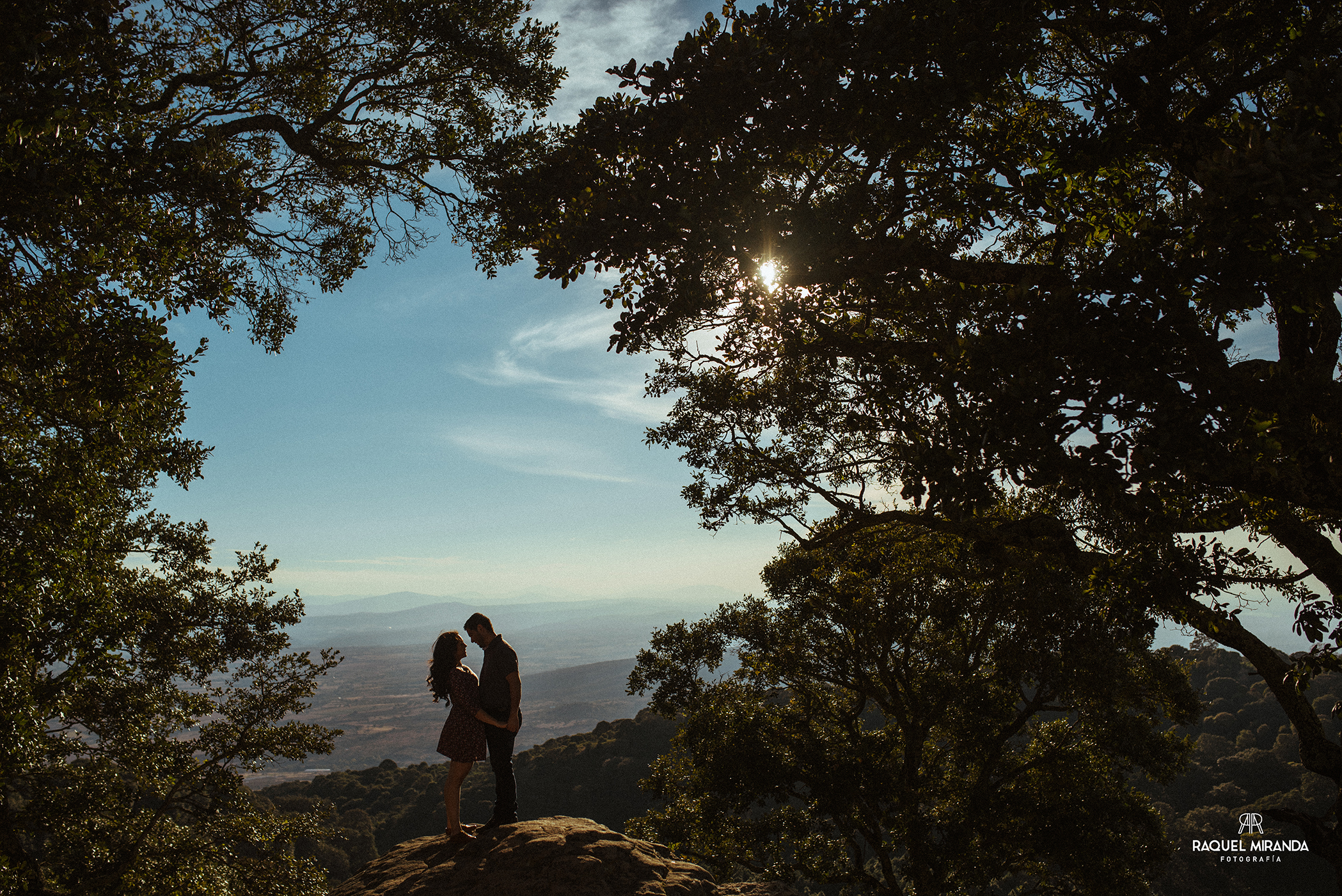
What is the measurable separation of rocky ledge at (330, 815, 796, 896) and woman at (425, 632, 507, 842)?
0.60m

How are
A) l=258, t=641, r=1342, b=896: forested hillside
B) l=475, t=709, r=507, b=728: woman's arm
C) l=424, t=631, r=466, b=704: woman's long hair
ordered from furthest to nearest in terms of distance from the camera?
l=258, t=641, r=1342, b=896: forested hillside → l=424, t=631, r=466, b=704: woman's long hair → l=475, t=709, r=507, b=728: woman's arm

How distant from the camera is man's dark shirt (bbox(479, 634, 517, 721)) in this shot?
27.6 feet

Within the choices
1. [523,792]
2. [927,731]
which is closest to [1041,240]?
[927,731]

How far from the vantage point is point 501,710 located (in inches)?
332

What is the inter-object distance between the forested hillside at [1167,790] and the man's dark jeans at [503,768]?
140 feet

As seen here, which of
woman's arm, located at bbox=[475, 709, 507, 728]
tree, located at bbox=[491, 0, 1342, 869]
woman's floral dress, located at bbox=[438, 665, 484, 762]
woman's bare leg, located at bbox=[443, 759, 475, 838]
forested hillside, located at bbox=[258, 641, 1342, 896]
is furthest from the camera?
forested hillside, located at bbox=[258, 641, 1342, 896]

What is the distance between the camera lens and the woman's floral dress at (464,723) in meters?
8.49

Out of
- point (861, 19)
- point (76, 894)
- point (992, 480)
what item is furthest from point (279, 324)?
point (992, 480)

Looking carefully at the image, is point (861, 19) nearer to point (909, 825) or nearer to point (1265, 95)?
point (1265, 95)

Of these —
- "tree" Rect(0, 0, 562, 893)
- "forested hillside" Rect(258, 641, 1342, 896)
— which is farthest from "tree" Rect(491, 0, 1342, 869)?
"forested hillside" Rect(258, 641, 1342, 896)

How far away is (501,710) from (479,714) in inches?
11.1

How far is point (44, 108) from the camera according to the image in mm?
6047

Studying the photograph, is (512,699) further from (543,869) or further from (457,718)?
(543,869)

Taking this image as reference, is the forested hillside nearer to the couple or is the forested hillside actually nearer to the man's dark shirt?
the couple
